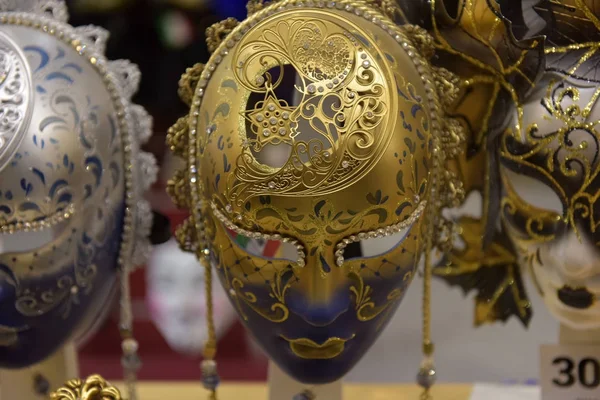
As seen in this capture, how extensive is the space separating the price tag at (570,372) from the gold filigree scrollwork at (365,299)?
12.0 inches

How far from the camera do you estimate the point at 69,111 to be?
0.90 meters

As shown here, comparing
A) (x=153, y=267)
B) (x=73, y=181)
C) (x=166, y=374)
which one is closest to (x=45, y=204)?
(x=73, y=181)

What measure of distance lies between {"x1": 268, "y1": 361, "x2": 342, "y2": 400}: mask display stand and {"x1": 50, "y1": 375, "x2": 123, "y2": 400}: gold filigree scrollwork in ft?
0.84

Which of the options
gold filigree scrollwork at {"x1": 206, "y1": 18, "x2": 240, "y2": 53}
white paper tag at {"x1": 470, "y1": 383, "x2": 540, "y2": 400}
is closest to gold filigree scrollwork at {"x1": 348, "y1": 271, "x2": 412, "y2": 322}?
gold filigree scrollwork at {"x1": 206, "y1": 18, "x2": 240, "y2": 53}

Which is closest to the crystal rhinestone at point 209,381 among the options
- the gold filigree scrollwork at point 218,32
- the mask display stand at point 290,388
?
the mask display stand at point 290,388

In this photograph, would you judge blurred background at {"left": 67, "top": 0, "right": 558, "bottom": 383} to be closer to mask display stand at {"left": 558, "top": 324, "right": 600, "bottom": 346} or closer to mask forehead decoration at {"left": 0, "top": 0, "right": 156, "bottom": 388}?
mask forehead decoration at {"left": 0, "top": 0, "right": 156, "bottom": 388}

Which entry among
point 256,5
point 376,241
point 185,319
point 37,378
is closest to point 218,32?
point 256,5

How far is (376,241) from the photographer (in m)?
0.82

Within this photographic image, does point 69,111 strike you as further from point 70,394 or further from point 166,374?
point 166,374

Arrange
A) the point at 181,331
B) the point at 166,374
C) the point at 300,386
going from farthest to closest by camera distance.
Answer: the point at 166,374, the point at 181,331, the point at 300,386

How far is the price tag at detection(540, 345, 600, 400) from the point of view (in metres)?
1.00

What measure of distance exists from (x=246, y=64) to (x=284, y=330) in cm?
32

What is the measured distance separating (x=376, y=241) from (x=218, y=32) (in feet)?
1.10

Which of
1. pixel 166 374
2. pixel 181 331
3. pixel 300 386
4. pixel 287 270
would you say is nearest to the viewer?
pixel 287 270
